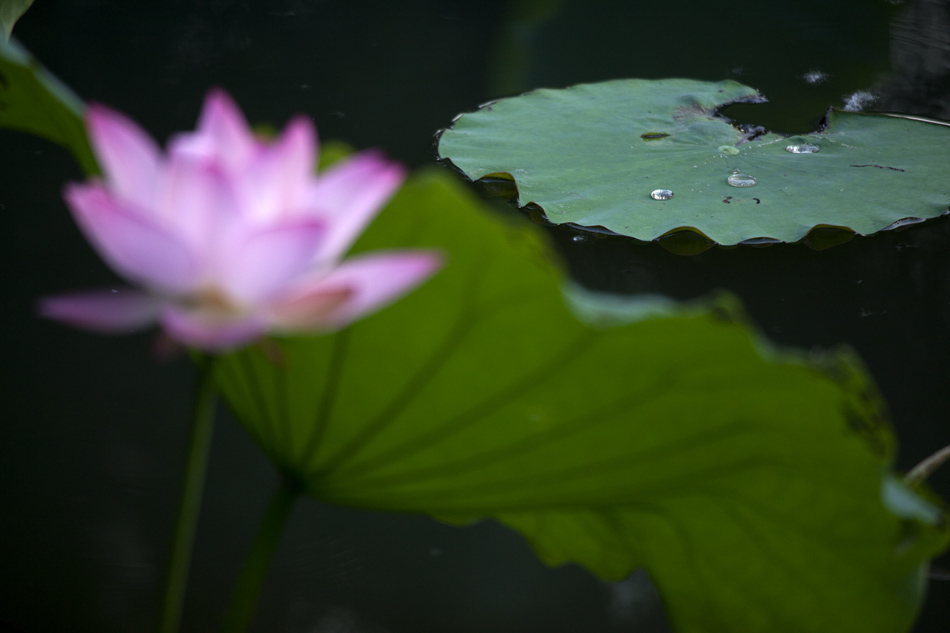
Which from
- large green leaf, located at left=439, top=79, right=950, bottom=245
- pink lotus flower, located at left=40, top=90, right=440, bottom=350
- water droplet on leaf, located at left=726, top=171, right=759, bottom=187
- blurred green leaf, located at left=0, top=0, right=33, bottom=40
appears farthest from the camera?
water droplet on leaf, located at left=726, top=171, right=759, bottom=187

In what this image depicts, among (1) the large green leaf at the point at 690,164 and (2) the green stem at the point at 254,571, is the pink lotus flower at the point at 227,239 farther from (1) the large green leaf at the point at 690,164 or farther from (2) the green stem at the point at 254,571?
(1) the large green leaf at the point at 690,164

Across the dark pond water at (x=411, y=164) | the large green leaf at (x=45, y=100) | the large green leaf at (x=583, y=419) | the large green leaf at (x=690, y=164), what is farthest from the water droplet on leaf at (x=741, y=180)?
the large green leaf at (x=45, y=100)

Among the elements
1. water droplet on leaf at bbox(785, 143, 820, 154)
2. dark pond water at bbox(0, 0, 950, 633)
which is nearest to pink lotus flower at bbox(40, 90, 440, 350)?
dark pond water at bbox(0, 0, 950, 633)

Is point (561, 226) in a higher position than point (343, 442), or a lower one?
lower

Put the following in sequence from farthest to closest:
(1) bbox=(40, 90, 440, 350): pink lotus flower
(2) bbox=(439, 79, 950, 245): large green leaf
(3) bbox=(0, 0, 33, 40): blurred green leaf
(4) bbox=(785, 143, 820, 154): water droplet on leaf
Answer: (4) bbox=(785, 143, 820, 154): water droplet on leaf
(2) bbox=(439, 79, 950, 245): large green leaf
(3) bbox=(0, 0, 33, 40): blurred green leaf
(1) bbox=(40, 90, 440, 350): pink lotus flower

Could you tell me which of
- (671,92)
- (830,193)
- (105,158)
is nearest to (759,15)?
(671,92)

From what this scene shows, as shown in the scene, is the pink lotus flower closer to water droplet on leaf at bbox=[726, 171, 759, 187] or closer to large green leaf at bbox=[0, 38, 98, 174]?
large green leaf at bbox=[0, 38, 98, 174]

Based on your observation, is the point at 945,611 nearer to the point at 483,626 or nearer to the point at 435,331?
the point at 483,626
